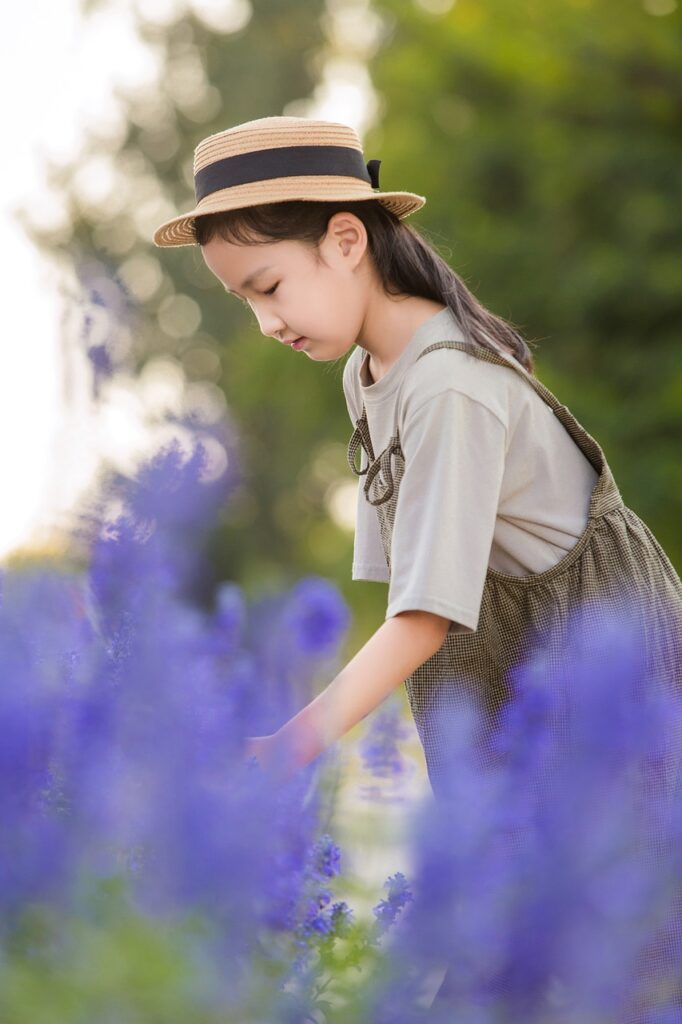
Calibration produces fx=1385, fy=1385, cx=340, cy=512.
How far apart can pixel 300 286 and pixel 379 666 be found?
22.7 inches

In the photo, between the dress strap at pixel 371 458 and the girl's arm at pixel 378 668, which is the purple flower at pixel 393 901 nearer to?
the girl's arm at pixel 378 668

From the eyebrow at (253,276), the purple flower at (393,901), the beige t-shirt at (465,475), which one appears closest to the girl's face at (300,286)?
the eyebrow at (253,276)

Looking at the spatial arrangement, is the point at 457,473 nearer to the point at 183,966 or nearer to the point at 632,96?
the point at 183,966

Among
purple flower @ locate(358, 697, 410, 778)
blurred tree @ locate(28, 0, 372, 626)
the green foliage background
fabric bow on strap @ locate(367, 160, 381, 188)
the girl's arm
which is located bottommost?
the girl's arm

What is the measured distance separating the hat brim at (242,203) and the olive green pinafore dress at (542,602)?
0.26m

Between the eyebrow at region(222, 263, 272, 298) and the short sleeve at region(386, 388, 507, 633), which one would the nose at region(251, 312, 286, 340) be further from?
the short sleeve at region(386, 388, 507, 633)

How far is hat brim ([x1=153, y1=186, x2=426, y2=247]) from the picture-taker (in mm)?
1834

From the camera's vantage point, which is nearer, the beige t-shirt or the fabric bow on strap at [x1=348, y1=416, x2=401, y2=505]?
the beige t-shirt

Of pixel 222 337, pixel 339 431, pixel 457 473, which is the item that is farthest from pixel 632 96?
pixel 457 473

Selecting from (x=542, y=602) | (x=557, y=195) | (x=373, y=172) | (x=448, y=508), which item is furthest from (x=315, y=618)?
(x=557, y=195)

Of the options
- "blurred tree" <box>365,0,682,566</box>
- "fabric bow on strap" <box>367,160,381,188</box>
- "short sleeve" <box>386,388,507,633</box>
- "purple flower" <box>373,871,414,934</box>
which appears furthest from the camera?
"blurred tree" <box>365,0,682,566</box>

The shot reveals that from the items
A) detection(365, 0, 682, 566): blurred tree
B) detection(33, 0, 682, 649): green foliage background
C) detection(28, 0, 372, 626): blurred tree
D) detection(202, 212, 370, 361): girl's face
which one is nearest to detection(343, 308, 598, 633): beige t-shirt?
detection(202, 212, 370, 361): girl's face

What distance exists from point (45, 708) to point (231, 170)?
1115mm

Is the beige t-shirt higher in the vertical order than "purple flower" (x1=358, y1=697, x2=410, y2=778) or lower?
higher
